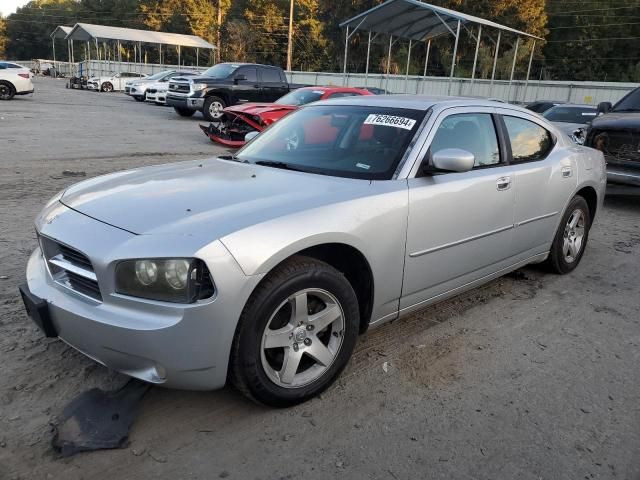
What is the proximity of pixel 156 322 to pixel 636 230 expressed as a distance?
21.3ft

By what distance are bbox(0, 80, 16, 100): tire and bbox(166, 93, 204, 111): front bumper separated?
26.0 ft

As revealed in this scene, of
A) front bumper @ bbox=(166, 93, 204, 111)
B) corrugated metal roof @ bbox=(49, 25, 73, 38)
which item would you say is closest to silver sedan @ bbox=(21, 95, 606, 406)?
Answer: front bumper @ bbox=(166, 93, 204, 111)

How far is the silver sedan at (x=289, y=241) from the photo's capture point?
7.57ft

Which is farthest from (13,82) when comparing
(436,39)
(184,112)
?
(436,39)

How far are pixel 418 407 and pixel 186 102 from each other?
16940 millimetres

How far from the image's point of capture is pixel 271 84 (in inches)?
715

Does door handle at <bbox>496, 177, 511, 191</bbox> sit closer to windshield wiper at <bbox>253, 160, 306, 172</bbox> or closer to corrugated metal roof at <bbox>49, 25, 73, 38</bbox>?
windshield wiper at <bbox>253, 160, 306, 172</bbox>

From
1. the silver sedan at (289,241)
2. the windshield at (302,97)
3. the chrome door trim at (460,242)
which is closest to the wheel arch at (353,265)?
the silver sedan at (289,241)

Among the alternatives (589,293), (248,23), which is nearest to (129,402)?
(589,293)

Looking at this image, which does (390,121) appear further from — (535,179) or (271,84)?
(271,84)

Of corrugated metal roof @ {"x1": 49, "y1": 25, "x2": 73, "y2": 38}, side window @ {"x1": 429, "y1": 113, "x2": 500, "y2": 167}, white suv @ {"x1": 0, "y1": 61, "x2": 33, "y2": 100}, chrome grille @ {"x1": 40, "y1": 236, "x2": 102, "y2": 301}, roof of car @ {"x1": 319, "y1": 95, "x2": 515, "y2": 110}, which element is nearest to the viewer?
chrome grille @ {"x1": 40, "y1": 236, "x2": 102, "y2": 301}

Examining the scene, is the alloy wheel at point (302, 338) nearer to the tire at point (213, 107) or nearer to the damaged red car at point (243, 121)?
the damaged red car at point (243, 121)

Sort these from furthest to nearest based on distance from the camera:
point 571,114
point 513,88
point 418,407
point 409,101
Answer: point 513,88, point 571,114, point 409,101, point 418,407

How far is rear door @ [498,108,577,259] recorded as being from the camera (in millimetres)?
4020
